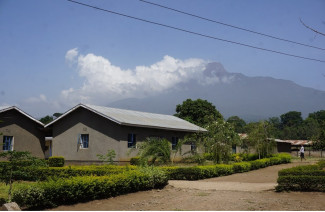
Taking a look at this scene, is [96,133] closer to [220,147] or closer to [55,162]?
[55,162]

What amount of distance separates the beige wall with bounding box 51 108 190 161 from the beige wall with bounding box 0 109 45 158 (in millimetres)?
1238

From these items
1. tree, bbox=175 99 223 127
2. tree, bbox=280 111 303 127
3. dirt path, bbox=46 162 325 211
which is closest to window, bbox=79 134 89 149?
dirt path, bbox=46 162 325 211

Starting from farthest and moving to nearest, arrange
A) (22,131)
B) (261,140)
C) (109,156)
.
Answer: (261,140) → (22,131) → (109,156)

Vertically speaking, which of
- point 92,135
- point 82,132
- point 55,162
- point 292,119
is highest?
point 292,119

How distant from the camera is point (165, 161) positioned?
20.8m

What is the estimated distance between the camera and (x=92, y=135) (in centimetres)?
2648

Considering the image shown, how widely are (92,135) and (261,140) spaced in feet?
49.3

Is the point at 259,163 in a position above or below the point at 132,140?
below

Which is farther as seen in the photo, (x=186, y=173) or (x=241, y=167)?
(x=241, y=167)

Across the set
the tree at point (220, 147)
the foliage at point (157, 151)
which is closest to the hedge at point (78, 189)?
the foliage at point (157, 151)

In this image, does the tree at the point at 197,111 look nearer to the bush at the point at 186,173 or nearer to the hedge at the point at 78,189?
the bush at the point at 186,173

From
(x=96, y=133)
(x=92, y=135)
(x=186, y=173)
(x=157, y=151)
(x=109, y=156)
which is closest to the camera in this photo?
(x=186, y=173)

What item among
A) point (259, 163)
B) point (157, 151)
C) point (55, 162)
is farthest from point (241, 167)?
point (55, 162)

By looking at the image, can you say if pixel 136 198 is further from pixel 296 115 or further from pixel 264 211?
pixel 296 115
